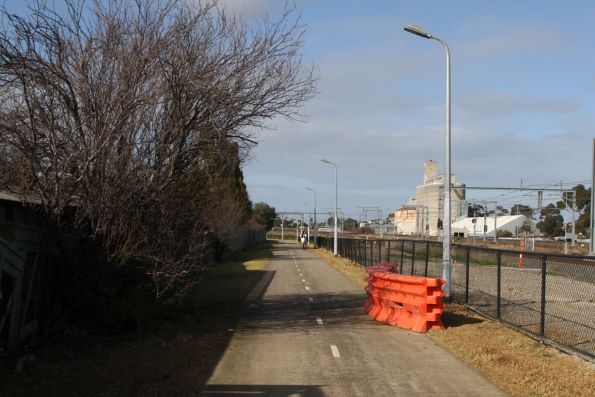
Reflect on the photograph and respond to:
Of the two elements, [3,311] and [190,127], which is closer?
[3,311]

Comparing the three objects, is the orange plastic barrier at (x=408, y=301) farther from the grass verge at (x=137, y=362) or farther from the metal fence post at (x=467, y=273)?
the grass verge at (x=137, y=362)

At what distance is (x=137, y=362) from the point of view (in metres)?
9.27

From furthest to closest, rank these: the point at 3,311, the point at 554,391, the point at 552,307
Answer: the point at 552,307, the point at 3,311, the point at 554,391

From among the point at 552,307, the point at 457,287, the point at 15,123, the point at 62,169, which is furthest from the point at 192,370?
the point at 457,287

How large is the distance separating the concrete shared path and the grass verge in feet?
1.10

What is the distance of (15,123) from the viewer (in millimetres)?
9758

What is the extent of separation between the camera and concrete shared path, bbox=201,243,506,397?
795 cm

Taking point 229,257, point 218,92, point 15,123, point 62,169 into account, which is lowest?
point 229,257


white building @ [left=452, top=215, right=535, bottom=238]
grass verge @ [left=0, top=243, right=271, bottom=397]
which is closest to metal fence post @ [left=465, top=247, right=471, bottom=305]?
grass verge @ [left=0, top=243, right=271, bottom=397]

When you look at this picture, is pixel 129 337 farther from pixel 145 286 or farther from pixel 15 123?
pixel 15 123

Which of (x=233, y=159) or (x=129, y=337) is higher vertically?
(x=233, y=159)

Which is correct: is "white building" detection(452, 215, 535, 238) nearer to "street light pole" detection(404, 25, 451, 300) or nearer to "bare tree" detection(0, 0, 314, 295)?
"street light pole" detection(404, 25, 451, 300)

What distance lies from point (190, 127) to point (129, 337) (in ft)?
12.9

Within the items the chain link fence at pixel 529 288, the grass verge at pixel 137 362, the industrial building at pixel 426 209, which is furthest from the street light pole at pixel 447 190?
the industrial building at pixel 426 209
